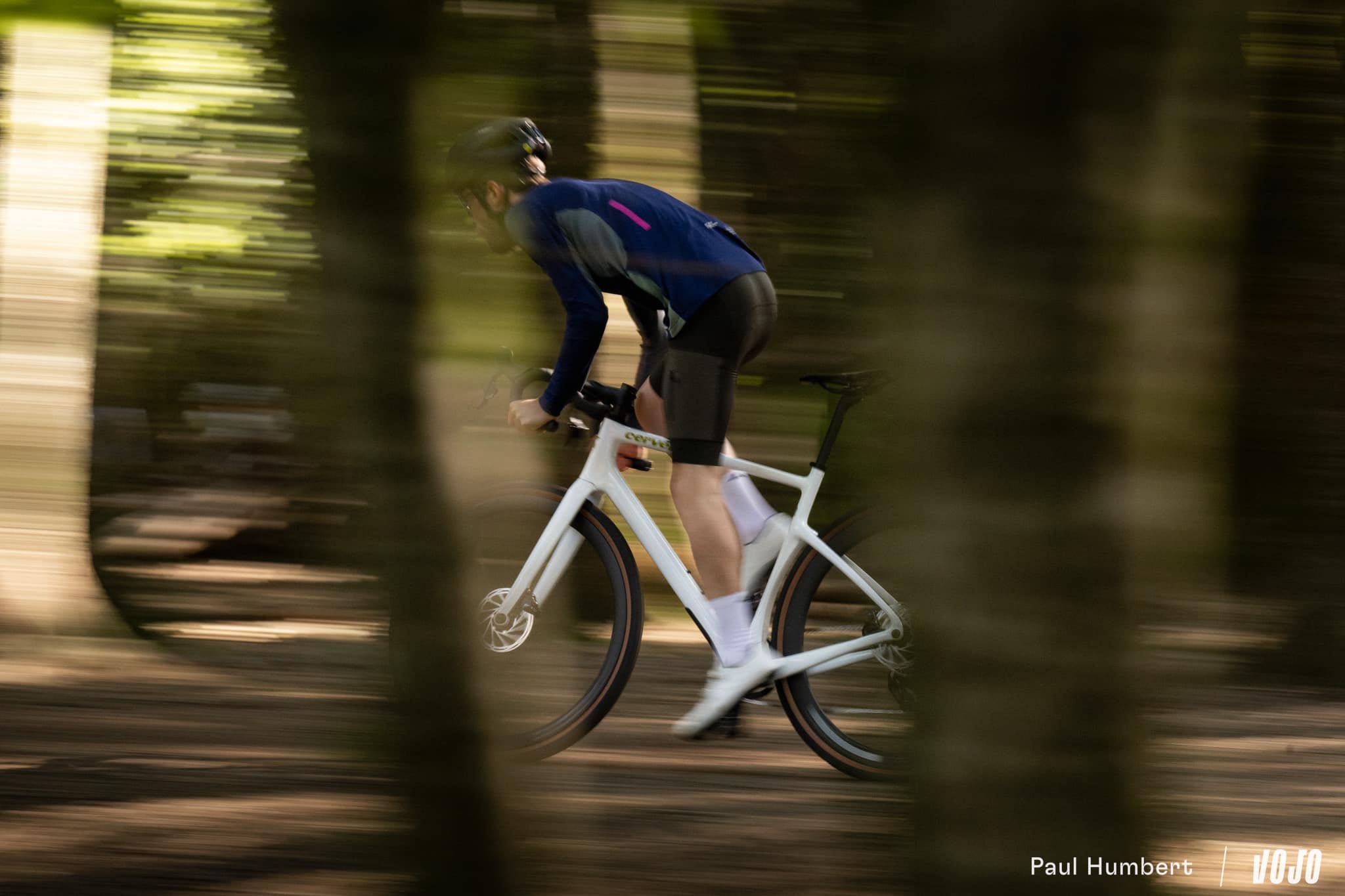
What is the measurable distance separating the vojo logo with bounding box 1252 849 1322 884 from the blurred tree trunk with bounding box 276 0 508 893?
2.02 m

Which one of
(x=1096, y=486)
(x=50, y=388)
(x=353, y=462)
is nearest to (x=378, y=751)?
(x=353, y=462)

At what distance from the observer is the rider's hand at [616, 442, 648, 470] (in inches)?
150

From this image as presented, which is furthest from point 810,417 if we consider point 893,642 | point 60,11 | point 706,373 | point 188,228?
point 188,228

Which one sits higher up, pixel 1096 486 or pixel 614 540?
pixel 1096 486

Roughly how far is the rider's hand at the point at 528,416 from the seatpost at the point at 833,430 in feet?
2.35

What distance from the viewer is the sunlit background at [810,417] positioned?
5.09 feet

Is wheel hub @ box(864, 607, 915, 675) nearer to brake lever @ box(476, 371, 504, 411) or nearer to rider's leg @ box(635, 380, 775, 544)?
rider's leg @ box(635, 380, 775, 544)

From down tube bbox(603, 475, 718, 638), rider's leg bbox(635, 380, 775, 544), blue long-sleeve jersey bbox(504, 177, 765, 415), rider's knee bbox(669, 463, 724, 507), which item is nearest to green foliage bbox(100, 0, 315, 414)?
blue long-sleeve jersey bbox(504, 177, 765, 415)

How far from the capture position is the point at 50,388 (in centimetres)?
545

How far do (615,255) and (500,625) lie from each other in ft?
3.21

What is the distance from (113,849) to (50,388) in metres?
2.82

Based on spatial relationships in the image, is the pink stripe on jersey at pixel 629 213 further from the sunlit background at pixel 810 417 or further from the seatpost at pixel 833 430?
the seatpost at pixel 833 430

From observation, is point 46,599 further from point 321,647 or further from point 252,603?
point 321,647

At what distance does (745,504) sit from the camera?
3.67 metres
